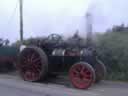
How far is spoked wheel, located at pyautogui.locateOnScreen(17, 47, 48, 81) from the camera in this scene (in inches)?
484

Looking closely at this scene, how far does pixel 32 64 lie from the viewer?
12.8 meters

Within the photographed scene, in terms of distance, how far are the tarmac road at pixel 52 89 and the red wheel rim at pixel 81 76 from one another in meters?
0.29

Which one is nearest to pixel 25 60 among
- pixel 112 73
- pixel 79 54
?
pixel 79 54

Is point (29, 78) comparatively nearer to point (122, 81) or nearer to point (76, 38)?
point (76, 38)

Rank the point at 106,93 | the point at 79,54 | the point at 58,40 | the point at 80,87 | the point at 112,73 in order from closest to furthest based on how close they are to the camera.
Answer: the point at 106,93, the point at 80,87, the point at 79,54, the point at 58,40, the point at 112,73

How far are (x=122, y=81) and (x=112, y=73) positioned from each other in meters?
0.94

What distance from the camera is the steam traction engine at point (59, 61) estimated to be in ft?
37.5

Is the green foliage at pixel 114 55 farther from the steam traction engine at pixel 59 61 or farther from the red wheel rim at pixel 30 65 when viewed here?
the red wheel rim at pixel 30 65

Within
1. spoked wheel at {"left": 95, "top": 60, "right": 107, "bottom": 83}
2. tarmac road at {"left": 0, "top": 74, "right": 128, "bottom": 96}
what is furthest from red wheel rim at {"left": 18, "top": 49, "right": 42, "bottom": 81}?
spoked wheel at {"left": 95, "top": 60, "right": 107, "bottom": 83}

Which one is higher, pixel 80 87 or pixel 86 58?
pixel 86 58

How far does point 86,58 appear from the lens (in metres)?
11.9

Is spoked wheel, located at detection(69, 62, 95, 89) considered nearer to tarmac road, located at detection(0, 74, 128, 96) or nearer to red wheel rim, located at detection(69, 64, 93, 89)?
red wheel rim, located at detection(69, 64, 93, 89)

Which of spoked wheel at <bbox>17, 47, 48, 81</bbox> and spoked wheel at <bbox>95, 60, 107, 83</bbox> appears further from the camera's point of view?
spoked wheel at <bbox>95, 60, 107, 83</bbox>

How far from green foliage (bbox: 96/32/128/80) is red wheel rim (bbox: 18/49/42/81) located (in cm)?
320
